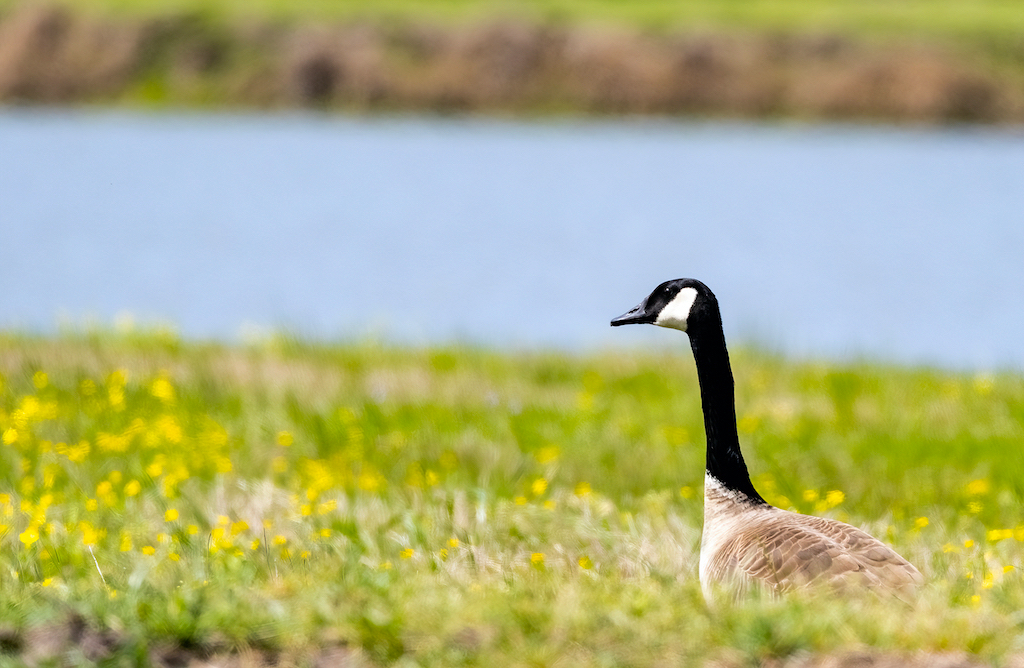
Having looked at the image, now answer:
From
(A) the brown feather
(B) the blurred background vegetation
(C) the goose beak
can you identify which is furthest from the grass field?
(C) the goose beak

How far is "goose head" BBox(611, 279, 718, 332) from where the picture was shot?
19.2 ft

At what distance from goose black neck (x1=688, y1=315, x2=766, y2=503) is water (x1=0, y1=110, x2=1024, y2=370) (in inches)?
337

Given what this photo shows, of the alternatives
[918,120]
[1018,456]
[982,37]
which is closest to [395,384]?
[1018,456]

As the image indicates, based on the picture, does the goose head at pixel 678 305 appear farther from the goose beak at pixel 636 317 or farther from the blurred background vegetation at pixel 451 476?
the blurred background vegetation at pixel 451 476

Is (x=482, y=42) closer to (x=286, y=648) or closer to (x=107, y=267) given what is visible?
(x=107, y=267)

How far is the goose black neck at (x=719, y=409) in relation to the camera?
580cm

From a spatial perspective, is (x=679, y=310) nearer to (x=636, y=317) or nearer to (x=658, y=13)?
(x=636, y=317)

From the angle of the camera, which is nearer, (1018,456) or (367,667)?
(367,667)

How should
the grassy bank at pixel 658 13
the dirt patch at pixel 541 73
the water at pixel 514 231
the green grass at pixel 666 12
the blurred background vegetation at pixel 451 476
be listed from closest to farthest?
1. the blurred background vegetation at pixel 451 476
2. the water at pixel 514 231
3. the dirt patch at pixel 541 73
4. the grassy bank at pixel 658 13
5. the green grass at pixel 666 12

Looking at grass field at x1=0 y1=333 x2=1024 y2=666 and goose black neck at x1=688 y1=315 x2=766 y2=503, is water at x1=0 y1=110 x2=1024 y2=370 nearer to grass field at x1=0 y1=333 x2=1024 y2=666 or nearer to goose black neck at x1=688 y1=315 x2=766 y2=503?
grass field at x1=0 y1=333 x2=1024 y2=666

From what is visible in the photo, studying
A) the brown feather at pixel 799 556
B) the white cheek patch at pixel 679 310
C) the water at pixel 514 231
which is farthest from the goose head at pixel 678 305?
the water at pixel 514 231

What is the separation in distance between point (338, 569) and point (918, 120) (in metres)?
49.1

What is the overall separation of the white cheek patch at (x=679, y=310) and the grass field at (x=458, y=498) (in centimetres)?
116

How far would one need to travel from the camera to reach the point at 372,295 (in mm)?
23031
